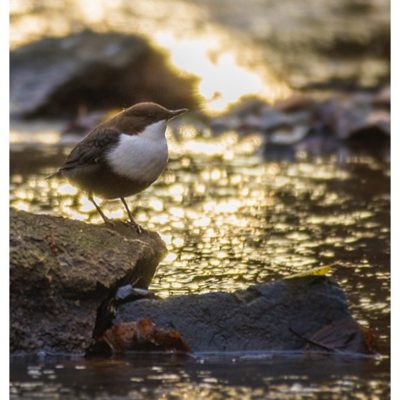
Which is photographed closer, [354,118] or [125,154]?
[125,154]

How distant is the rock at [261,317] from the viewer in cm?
476

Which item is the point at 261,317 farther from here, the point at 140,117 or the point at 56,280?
the point at 140,117

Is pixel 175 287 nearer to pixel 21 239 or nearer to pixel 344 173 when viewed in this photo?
pixel 21 239

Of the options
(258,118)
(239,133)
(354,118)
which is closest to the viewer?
(354,118)

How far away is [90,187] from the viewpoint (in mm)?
5922

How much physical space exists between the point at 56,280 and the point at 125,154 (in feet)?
3.50

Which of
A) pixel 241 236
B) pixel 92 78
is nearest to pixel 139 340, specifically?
pixel 241 236

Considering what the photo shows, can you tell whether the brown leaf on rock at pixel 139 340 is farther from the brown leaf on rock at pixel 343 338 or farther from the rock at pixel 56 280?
the brown leaf on rock at pixel 343 338

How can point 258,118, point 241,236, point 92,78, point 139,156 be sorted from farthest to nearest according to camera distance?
point 92,78 < point 258,118 < point 241,236 < point 139,156

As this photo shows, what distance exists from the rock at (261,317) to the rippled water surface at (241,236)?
0.12m

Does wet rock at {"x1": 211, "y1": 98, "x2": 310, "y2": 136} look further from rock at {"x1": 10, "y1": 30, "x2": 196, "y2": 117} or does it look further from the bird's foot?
the bird's foot

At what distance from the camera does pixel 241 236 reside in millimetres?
6902

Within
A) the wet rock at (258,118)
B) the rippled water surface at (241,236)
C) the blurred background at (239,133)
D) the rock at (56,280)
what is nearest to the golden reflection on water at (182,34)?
the blurred background at (239,133)
